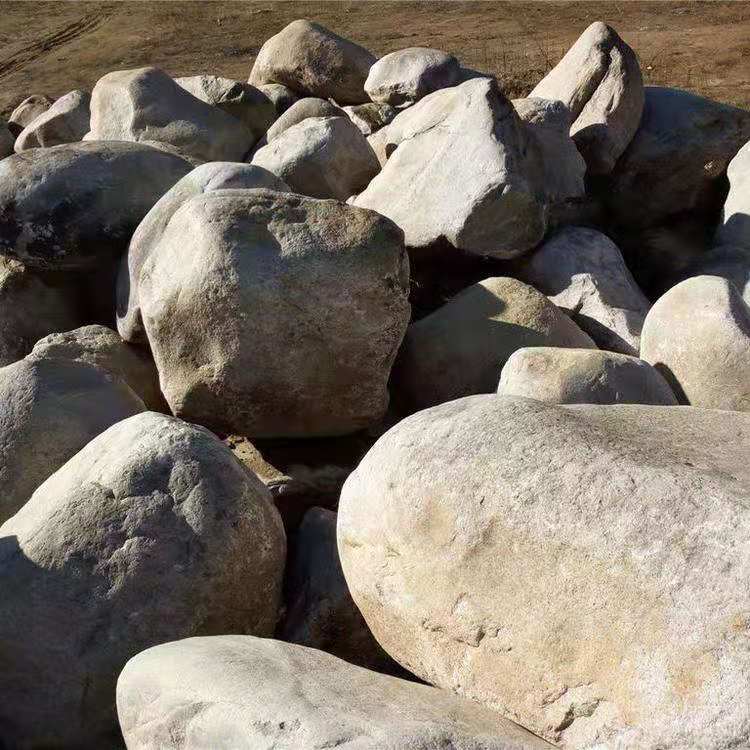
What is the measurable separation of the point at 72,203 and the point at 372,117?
2148mm

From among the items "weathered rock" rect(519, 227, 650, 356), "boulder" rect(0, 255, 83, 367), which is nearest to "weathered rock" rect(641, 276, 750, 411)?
"weathered rock" rect(519, 227, 650, 356)

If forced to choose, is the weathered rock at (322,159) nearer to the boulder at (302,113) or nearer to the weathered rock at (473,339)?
the boulder at (302,113)

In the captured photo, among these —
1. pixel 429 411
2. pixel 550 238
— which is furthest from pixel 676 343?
pixel 429 411

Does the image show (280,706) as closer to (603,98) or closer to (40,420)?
(40,420)

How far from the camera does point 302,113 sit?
5648 millimetres

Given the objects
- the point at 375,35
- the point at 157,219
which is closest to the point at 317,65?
the point at 157,219

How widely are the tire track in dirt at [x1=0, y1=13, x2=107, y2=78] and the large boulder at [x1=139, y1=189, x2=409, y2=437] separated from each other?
33.5 ft

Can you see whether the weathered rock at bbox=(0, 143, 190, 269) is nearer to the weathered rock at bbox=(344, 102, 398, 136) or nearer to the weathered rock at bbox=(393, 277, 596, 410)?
the weathered rock at bbox=(393, 277, 596, 410)

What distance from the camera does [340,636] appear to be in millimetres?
2744

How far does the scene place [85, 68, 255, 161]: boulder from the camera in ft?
16.9

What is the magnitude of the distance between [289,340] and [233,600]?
34.2 inches

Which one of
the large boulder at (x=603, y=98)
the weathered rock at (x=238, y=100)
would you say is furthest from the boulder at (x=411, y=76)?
the large boulder at (x=603, y=98)

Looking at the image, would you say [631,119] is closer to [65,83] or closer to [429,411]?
[429,411]

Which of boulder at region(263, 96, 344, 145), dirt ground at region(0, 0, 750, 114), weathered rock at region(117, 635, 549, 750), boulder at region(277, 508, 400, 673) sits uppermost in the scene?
weathered rock at region(117, 635, 549, 750)
